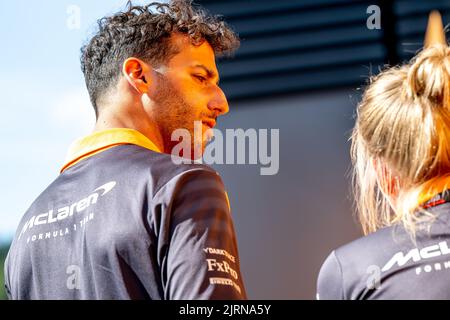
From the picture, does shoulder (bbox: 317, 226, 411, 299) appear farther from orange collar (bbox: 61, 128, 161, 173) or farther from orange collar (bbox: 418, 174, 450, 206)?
orange collar (bbox: 61, 128, 161, 173)

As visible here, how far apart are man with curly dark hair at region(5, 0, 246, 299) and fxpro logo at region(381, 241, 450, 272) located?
1.01ft

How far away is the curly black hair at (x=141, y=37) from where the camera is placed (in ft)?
7.09

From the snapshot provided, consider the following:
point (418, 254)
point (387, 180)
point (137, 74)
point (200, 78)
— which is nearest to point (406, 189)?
point (387, 180)

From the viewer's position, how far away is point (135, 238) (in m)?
1.63

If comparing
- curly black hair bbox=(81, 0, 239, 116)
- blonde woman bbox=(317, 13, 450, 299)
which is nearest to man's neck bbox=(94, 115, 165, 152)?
curly black hair bbox=(81, 0, 239, 116)

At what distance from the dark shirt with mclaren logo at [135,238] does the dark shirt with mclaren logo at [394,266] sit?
20cm

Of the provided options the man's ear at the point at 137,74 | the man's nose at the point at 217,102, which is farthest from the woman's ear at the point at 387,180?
the man's ear at the point at 137,74

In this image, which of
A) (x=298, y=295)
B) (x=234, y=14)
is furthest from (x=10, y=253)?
(x=234, y=14)

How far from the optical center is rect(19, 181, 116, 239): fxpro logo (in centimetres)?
178

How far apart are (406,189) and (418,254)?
16cm

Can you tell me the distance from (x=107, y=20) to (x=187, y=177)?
82 cm

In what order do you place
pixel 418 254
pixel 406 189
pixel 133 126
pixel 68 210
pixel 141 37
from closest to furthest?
pixel 418 254, pixel 406 189, pixel 68 210, pixel 133 126, pixel 141 37

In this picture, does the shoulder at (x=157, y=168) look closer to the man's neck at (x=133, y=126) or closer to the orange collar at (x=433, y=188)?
the man's neck at (x=133, y=126)

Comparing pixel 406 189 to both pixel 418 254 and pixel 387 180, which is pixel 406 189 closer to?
pixel 387 180
